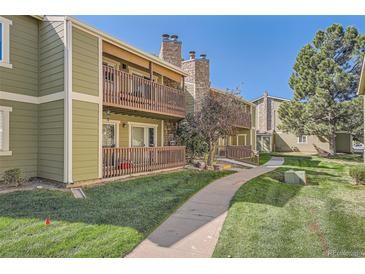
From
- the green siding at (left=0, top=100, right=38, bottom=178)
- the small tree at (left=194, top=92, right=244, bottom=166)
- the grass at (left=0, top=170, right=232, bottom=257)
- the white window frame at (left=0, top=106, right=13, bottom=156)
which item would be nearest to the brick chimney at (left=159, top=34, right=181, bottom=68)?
the small tree at (left=194, top=92, right=244, bottom=166)

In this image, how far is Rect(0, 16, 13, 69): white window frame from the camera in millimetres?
7880

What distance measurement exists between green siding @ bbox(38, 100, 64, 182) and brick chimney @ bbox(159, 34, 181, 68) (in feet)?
30.7

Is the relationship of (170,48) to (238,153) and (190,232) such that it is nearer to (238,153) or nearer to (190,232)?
(238,153)

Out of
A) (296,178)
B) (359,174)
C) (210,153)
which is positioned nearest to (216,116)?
(210,153)

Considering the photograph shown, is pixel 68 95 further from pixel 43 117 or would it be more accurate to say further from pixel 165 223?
pixel 165 223

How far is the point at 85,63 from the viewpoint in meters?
8.23

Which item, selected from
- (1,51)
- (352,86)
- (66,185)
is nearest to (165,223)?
(66,185)

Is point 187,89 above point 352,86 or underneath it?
underneath

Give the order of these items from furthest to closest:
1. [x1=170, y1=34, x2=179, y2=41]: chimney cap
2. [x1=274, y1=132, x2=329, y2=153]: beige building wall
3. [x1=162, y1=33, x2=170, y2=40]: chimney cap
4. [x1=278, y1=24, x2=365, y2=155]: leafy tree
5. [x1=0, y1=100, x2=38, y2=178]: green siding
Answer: [x1=274, y1=132, x2=329, y2=153]: beige building wall < [x1=278, y1=24, x2=365, y2=155]: leafy tree < [x1=170, y1=34, x2=179, y2=41]: chimney cap < [x1=162, y1=33, x2=170, y2=40]: chimney cap < [x1=0, y1=100, x2=38, y2=178]: green siding

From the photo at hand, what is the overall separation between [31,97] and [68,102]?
2114mm

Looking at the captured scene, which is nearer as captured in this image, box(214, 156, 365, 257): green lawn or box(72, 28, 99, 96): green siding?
box(214, 156, 365, 257): green lawn

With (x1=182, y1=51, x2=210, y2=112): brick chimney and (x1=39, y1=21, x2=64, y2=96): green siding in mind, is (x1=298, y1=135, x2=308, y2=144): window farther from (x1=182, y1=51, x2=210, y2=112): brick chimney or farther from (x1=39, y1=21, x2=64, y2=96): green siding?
(x1=39, y1=21, x2=64, y2=96): green siding

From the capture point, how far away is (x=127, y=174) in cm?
958
